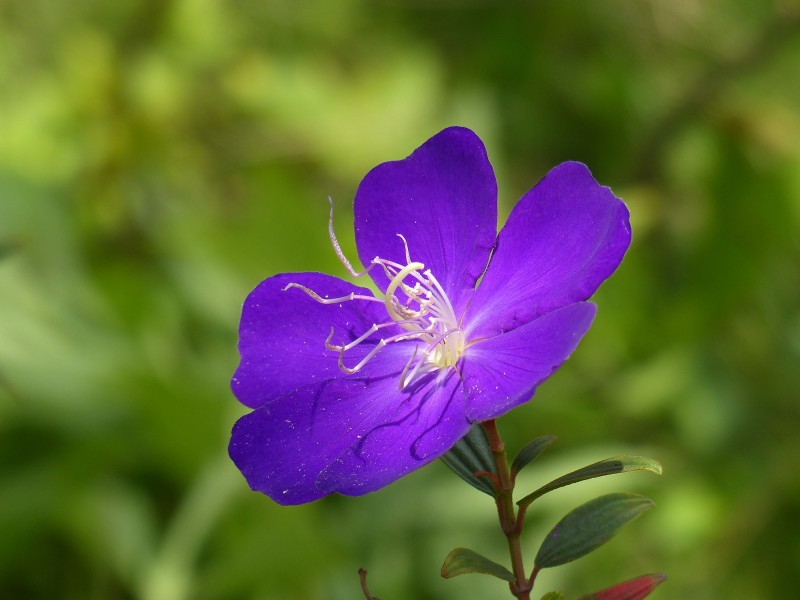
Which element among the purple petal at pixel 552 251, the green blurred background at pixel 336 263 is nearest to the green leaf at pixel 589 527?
the purple petal at pixel 552 251

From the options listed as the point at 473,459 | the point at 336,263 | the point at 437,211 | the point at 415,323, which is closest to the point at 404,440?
the point at 473,459

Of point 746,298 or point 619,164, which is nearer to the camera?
point 746,298

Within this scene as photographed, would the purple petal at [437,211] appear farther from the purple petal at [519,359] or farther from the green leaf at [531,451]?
the green leaf at [531,451]

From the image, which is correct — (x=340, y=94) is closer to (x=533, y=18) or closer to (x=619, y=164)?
(x=533, y=18)

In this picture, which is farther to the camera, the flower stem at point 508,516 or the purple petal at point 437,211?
the purple petal at point 437,211

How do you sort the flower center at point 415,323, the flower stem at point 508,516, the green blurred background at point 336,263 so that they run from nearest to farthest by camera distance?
the flower stem at point 508,516
the flower center at point 415,323
the green blurred background at point 336,263

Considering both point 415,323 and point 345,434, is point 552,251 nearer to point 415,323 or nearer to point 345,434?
point 415,323

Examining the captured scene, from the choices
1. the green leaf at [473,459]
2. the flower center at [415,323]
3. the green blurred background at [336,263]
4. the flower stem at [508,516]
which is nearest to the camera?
the flower stem at [508,516]

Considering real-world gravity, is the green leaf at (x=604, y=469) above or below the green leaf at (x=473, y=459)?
above

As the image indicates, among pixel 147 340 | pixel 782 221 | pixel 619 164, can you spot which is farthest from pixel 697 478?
pixel 147 340
